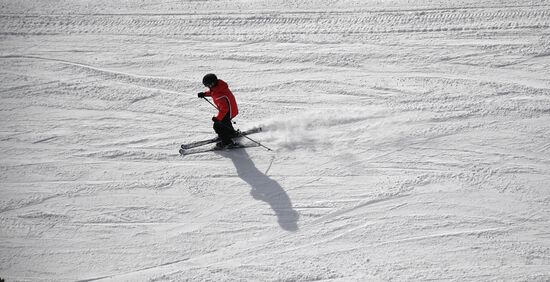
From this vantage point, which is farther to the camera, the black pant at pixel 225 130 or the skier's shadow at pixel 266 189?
the black pant at pixel 225 130

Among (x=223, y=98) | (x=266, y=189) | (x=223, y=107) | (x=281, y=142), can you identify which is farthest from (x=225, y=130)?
(x=266, y=189)

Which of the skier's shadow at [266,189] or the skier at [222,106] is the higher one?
the skier at [222,106]

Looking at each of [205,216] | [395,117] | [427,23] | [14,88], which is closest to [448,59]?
[427,23]

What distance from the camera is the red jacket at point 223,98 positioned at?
766 centimetres

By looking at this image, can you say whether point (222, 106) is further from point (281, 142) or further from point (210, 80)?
point (281, 142)

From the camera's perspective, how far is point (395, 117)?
8547 millimetres

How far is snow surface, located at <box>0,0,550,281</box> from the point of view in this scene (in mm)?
7004

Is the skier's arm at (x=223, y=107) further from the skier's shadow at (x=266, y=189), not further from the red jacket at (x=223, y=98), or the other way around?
the skier's shadow at (x=266, y=189)

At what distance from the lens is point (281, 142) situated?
8.45m

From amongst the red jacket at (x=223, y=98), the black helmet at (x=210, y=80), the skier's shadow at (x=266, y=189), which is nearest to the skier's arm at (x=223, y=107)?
the red jacket at (x=223, y=98)

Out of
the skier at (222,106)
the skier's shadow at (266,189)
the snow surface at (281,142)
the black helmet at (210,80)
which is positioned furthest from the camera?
the skier at (222,106)

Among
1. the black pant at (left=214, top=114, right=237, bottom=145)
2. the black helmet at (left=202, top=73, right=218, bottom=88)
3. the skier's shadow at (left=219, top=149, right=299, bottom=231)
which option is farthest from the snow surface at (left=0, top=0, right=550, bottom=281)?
the black helmet at (left=202, top=73, right=218, bottom=88)

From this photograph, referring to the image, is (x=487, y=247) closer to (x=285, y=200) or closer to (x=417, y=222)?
(x=417, y=222)

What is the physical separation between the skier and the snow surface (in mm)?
336
